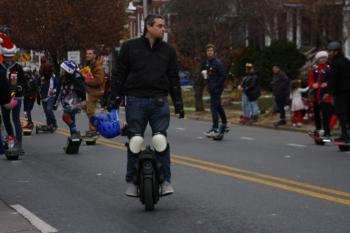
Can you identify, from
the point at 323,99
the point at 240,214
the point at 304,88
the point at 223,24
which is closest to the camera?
the point at 240,214

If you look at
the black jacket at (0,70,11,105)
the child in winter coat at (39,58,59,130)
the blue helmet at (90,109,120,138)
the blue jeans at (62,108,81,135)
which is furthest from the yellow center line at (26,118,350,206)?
the child in winter coat at (39,58,59,130)

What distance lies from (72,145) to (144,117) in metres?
6.38

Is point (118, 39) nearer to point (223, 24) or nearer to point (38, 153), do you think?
point (223, 24)

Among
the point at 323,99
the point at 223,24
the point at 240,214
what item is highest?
the point at 223,24

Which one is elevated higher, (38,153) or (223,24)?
(223,24)

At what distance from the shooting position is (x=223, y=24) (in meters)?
34.0

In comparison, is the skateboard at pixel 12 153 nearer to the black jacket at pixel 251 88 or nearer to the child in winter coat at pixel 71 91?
the child in winter coat at pixel 71 91

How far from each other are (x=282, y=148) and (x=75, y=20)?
118ft

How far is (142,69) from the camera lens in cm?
866

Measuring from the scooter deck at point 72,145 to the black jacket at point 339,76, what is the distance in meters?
4.43

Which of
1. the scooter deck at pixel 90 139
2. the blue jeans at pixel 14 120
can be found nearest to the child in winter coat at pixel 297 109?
the scooter deck at pixel 90 139

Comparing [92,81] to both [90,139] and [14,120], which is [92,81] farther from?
[14,120]

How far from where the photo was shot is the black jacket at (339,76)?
1455cm

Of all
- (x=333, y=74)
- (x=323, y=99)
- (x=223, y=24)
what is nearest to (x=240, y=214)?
(x=333, y=74)
